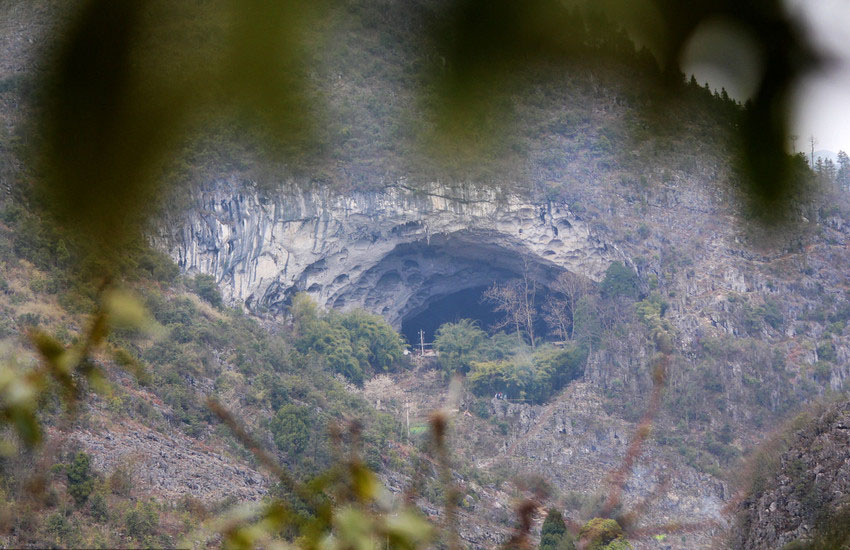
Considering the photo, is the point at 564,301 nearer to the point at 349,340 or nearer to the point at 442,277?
the point at 442,277

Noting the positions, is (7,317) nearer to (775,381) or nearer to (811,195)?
(775,381)

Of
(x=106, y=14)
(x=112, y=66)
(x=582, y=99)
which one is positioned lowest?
(x=112, y=66)

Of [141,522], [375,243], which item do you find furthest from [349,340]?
[141,522]

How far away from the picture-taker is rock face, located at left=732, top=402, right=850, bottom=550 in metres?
7.79

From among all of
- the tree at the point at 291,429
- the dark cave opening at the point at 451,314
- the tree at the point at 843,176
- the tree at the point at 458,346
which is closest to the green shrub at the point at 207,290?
the tree at the point at 291,429

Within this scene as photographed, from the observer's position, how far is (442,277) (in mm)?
30062

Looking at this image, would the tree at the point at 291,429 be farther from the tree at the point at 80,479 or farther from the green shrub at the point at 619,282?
the green shrub at the point at 619,282

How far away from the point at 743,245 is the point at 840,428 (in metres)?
20.8

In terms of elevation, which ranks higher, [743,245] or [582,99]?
[582,99]

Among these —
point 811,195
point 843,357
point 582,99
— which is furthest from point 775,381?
point 582,99

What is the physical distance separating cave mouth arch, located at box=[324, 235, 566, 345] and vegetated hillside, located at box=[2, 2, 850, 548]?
193 centimetres

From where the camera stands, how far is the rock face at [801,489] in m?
7.79

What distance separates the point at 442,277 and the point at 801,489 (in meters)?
22.1

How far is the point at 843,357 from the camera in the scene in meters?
24.1
